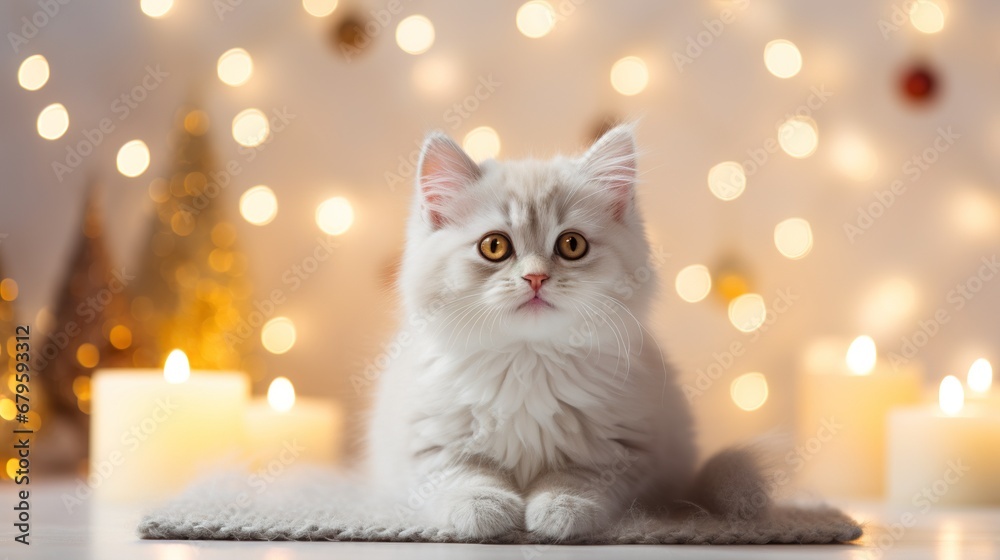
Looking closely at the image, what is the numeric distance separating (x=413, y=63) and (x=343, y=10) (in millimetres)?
214

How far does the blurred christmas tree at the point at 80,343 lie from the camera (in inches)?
77.4

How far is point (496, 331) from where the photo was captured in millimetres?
1154

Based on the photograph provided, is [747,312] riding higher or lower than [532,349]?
higher

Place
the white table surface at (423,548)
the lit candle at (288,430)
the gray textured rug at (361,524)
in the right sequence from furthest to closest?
1. the lit candle at (288,430)
2. the gray textured rug at (361,524)
3. the white table surface at (423,548)

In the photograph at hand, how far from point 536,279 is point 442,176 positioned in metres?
0.24

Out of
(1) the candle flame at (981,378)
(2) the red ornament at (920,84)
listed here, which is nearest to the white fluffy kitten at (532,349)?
(1) the candle flame at (981,378)

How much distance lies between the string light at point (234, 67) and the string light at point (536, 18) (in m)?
0.67

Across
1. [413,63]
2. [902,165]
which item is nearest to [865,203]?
[902,165]

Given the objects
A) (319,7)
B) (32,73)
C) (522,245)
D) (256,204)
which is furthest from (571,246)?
(32,73)

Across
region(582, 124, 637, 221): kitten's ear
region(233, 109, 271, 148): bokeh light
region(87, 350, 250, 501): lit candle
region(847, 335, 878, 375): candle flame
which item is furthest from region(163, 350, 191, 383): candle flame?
region(847, 335, 878, 375): candle flame

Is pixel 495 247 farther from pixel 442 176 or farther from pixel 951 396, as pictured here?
pixel 951 396

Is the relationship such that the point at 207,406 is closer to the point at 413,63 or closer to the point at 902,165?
the point at 413,63

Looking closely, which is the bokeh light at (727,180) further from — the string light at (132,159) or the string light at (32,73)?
the string light at (32,73)

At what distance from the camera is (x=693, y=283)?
84.4 inches
